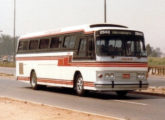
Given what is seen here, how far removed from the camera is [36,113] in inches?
544

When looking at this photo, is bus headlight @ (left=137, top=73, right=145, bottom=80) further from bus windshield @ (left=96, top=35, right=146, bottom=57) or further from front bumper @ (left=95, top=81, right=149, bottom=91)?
bus windshield @ (left=96, top=35, right=146, bottom=57)

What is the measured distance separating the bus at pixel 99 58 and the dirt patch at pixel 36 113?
4210 mm

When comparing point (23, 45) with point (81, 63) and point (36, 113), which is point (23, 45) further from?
point (36, 113)

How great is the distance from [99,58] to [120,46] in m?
1.08

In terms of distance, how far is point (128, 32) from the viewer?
20.9m

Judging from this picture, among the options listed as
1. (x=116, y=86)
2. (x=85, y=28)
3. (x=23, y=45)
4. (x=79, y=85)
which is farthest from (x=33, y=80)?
(x=116, y=86)

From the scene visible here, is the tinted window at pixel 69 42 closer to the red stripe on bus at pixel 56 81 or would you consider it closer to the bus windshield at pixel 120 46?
the red stripe on bus at pixel 56 81

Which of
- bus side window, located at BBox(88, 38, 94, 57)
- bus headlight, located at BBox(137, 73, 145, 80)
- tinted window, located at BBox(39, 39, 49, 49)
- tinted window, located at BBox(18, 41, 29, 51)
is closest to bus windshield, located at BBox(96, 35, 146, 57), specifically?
bus side window, located at BBox(88, 38, 94, 57)

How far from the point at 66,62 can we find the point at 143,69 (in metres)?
4.05

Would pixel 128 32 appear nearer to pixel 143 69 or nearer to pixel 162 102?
pixel 143 69

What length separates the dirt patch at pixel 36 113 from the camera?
12.7 meters

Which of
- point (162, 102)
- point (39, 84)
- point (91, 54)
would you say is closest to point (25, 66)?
point (39, 84)

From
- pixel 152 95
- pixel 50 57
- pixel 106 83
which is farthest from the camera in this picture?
pixel 50 57

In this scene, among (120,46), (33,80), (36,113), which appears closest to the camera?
(36,113)
